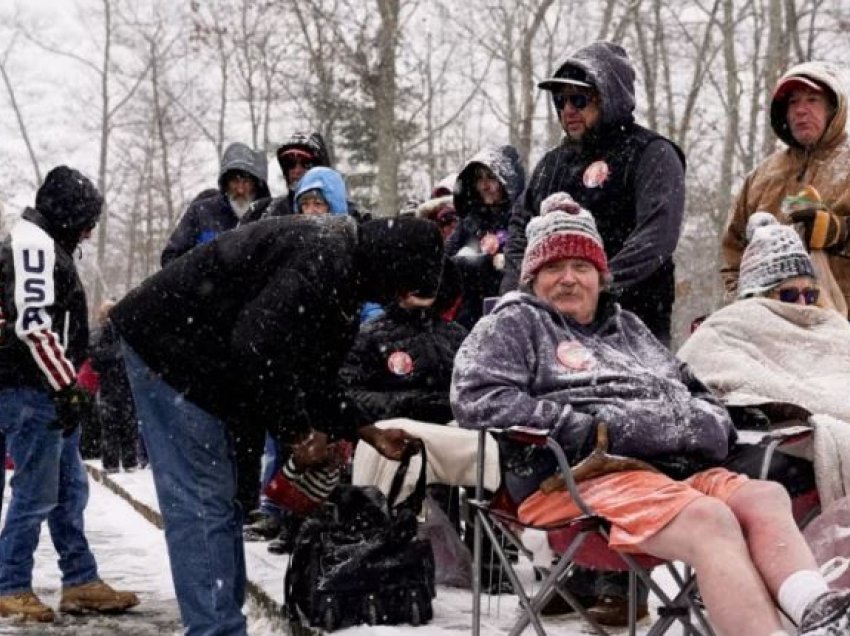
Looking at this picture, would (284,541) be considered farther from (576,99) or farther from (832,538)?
(832,538)

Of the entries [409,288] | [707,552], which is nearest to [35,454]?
[409,288]

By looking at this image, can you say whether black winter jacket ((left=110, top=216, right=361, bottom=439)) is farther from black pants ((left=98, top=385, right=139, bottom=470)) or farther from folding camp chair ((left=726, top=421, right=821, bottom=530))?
black pants ((left=98, top=385, right=139, bottom=470))

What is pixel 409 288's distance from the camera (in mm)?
3316

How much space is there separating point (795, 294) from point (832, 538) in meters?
1.17

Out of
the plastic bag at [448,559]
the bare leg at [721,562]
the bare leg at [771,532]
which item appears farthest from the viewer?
the plastic bag at [448,559]

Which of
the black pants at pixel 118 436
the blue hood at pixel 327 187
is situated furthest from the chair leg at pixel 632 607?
the black pants at pixel 118 436

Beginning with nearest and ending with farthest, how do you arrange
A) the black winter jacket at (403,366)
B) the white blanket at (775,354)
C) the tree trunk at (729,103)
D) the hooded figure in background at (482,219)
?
the white blanket at (775,354) < the black winter jacket at (403,366) < the hooded figure in background at (482,219) < the tree trunk at (729,103)

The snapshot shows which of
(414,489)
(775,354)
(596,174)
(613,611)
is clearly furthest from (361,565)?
(596,174)

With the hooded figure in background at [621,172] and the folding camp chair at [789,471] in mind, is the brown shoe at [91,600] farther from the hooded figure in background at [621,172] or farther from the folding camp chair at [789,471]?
the folding camp chair at [789,471]

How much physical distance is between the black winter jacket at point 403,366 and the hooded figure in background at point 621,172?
990mm

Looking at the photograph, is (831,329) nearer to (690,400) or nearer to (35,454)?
(690,400)

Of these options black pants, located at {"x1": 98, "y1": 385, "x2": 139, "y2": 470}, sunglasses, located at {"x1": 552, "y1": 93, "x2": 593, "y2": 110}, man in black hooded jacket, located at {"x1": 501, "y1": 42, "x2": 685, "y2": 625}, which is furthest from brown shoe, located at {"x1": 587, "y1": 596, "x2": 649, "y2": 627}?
black pants, located at {"x1": 98, "y1": 385, "x2": 139, "y2": 470}

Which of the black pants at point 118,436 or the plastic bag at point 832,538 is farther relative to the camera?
the black pants at point 118,436

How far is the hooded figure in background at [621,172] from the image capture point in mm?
4324
